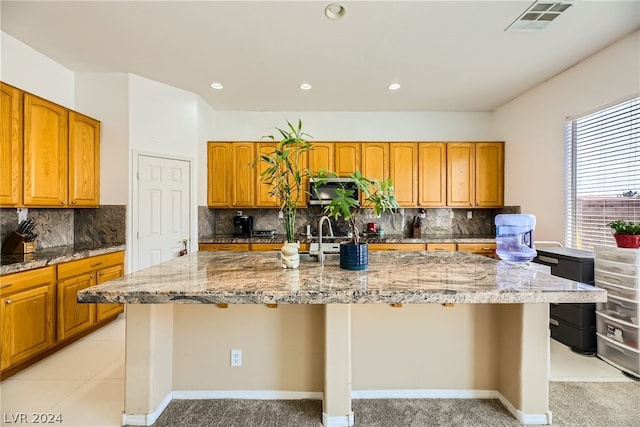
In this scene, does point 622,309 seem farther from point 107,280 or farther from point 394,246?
point 107,280

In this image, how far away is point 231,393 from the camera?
81.8 inches

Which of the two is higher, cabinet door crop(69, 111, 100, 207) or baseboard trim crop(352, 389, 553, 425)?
cabinet door crop(69, 111, 100, 207)

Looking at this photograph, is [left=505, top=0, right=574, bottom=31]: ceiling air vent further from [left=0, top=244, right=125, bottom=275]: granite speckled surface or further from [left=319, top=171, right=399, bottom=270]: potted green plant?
[left=0, top=244, right=125, bottom=275]: granite speckled surface

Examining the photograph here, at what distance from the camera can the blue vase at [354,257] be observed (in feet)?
6.34

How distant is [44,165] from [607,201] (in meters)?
5.39

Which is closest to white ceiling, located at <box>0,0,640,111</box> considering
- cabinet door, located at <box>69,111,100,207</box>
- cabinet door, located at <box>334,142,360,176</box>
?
cabinet door, located at <box>69,111,100,207</box>

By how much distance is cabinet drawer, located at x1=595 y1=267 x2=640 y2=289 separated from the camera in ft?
7.96

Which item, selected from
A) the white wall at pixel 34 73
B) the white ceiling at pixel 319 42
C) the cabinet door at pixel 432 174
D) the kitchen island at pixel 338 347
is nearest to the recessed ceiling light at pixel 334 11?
Answer: the white ceiling at pixel 319 42

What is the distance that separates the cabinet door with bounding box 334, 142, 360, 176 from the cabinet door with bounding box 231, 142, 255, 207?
4.22ft

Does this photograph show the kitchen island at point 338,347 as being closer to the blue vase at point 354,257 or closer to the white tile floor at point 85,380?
the blue vase at point 354,257

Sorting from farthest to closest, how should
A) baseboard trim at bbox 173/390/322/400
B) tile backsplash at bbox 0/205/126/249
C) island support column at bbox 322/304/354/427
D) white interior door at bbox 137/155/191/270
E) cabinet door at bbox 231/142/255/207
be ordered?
cabinet door at bbox 231/142/255/207
white interior door at bbox 137/155/191/270
tile backsplash at bbox 0/205/126/249
baseboard trim at bbox 173/390/322/400
island support column at bbox 322/304/354/427

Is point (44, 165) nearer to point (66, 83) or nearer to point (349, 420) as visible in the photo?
point (66, 83)

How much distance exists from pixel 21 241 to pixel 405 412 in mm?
3517

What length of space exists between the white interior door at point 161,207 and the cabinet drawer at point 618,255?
4468mm
